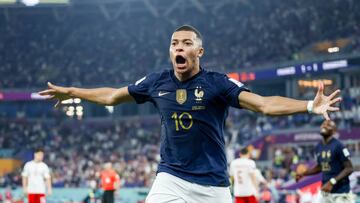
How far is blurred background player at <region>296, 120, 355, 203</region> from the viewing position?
966 centimetres

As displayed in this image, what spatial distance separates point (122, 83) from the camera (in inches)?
1775

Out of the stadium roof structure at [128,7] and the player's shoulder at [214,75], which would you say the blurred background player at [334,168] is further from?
the stadium roof structure at [128,7]

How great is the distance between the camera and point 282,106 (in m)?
5.06

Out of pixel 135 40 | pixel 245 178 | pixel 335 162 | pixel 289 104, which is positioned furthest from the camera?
pixel 135 40

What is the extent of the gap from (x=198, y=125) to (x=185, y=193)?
0.58 metres

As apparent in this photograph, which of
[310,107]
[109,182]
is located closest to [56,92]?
[310,107]

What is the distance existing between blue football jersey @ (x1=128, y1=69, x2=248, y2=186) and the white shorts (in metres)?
0.05

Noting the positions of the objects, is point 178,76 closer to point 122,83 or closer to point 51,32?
point 122,83

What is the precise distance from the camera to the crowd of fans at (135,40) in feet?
133

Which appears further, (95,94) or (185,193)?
(95,94)

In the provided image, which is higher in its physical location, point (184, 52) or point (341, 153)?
point (184, 52)

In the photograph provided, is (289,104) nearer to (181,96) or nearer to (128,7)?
(181,96)

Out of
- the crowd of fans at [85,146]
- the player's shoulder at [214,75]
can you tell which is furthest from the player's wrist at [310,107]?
the crowd of fans at [85,146]

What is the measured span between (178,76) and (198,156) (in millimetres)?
699
